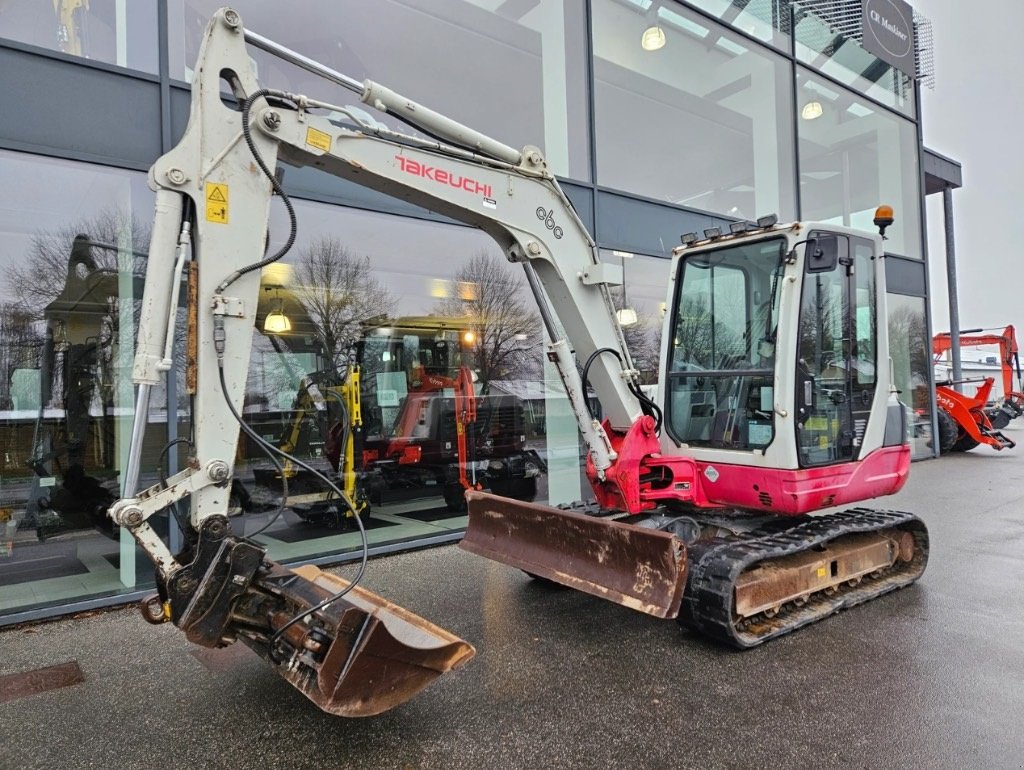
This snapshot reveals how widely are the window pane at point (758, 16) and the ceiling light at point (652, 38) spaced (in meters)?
0.58

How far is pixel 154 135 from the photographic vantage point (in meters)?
5.03

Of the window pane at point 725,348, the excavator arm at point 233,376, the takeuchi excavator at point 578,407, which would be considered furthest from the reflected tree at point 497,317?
the excavator arm at point 233,376

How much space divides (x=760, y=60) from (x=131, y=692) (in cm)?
1083

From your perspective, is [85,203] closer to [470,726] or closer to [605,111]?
[470,726]

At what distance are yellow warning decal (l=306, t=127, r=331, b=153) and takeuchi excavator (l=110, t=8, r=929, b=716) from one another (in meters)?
0.01

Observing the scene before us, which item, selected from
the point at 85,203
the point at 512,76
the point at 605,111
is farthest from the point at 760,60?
the point at 85,203

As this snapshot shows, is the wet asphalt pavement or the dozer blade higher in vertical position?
the dozer blade

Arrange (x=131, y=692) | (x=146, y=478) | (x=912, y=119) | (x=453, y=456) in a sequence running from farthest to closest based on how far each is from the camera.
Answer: (x=912, y=119) → (x=453, y=456) → (x=146, y=478) → (x=131, y=692)

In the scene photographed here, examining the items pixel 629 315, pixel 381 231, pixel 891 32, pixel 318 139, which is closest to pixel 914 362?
pixel 891 32

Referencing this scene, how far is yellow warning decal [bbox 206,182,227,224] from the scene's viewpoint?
296cm

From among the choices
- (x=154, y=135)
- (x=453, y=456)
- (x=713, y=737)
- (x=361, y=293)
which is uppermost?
(x=154, y=135)

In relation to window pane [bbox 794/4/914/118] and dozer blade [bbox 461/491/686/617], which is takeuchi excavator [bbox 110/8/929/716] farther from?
window pane [bbox 794/4/914/118]

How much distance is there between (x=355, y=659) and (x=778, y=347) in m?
3.20

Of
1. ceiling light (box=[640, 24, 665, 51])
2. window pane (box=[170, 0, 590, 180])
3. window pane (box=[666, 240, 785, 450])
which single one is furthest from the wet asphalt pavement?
ceiling light (box=[640, 24, 665, 51])
